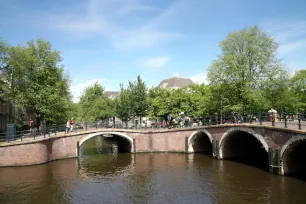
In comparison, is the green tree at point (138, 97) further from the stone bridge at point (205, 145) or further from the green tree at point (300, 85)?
the green tree at point (300, 85)

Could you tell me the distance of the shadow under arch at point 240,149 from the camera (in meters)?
24.3

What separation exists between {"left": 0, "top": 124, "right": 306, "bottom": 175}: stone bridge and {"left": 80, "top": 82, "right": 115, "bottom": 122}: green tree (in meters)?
17.5

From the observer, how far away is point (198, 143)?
99.7ft

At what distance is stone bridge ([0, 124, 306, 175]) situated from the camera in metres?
17.9

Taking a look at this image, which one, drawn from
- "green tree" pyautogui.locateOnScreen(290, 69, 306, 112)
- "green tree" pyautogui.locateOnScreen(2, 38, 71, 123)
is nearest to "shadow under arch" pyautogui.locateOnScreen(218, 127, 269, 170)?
"green tree" pyautogui.locateOnScreen(290, 69, 306, 112)

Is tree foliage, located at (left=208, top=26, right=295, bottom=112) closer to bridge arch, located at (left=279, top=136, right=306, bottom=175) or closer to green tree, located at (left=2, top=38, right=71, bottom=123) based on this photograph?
bridge arch, located at (left=279, top=136, right=306, bottom=175)

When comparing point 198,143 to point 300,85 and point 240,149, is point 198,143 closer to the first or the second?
point 240,149

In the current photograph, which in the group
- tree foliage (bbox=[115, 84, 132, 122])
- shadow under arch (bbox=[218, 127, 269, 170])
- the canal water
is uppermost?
tree foliage (bbox=[115, 84, 132, 122])

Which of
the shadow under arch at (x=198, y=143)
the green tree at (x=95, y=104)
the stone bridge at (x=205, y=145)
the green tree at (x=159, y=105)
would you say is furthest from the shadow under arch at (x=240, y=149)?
the green tree at (x=95, y=104)

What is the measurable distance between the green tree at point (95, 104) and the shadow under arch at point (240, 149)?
97.4 ft

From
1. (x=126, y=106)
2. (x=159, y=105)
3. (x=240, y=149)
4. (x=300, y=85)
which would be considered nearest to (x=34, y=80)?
(x=126, y=106)

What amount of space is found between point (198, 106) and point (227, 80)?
9.17 m

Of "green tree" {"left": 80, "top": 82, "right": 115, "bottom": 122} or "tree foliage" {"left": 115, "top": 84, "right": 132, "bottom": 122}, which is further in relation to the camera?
"green tree" {"left": 80, "top": 82, "right": 115, "bottom": 122}

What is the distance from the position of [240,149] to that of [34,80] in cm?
2459
